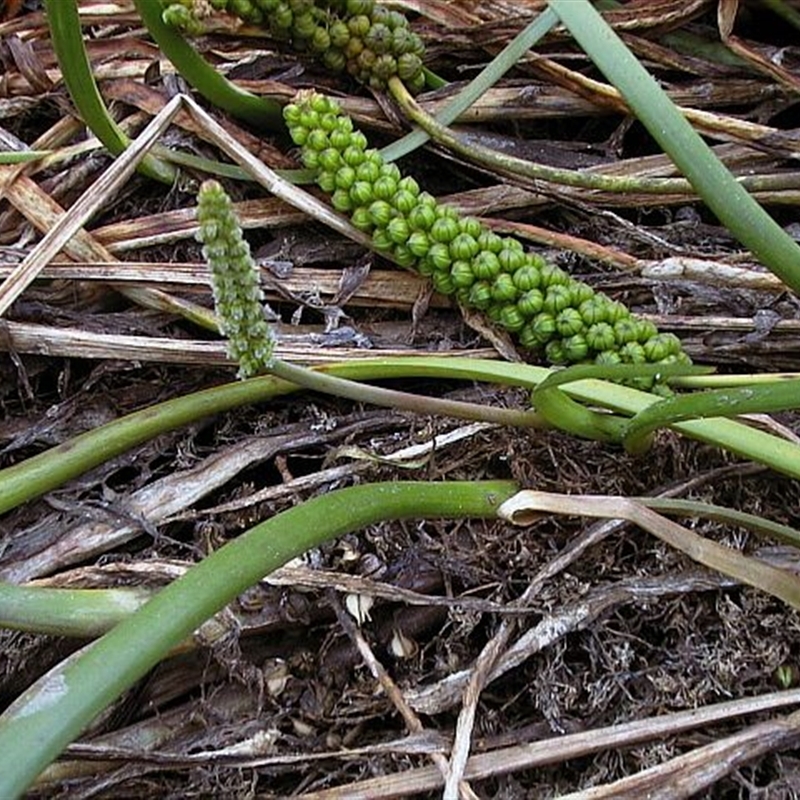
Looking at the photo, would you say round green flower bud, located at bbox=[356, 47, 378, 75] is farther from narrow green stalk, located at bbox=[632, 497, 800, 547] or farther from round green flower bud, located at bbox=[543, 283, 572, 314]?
narrow green stalk, located at bbox=[632, 497, 800, 547]

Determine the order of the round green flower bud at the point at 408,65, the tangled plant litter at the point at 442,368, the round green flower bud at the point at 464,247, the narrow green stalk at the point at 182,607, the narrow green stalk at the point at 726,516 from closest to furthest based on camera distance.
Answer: the narrow green stalk at the point at 182,607
the tangled plant litter at the point at 442,368
the narrow green stalk at the point at 726,516
the round green flower bud at the point at 464,247
the round green flower bud at the point at 408,65

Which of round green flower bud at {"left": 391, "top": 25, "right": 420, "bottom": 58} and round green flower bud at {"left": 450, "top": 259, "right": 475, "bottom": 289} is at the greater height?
round green flower bud at {"left": 391, "top": 25, "right": 420, "bottom": 58}

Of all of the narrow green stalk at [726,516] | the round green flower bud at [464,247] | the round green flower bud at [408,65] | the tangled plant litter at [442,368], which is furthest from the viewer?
the round green flower bud at [408,65]

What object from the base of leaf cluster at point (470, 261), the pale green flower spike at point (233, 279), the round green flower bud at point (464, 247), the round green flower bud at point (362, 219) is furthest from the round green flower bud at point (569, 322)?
the pale green flower spike at point (233, 279)

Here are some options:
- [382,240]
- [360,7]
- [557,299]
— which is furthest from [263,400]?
[360,7]

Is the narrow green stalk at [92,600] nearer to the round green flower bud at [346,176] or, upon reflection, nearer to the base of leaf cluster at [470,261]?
the base of leaf cluster at [470,261]

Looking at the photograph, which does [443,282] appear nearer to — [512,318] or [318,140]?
[512,318]

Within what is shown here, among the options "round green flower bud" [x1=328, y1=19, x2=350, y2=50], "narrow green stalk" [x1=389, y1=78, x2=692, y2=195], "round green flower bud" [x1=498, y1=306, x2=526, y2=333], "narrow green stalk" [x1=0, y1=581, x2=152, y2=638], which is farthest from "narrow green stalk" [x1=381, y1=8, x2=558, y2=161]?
"narrow green stalk" [x1=0, y1=581, x2=152, y2=638]
